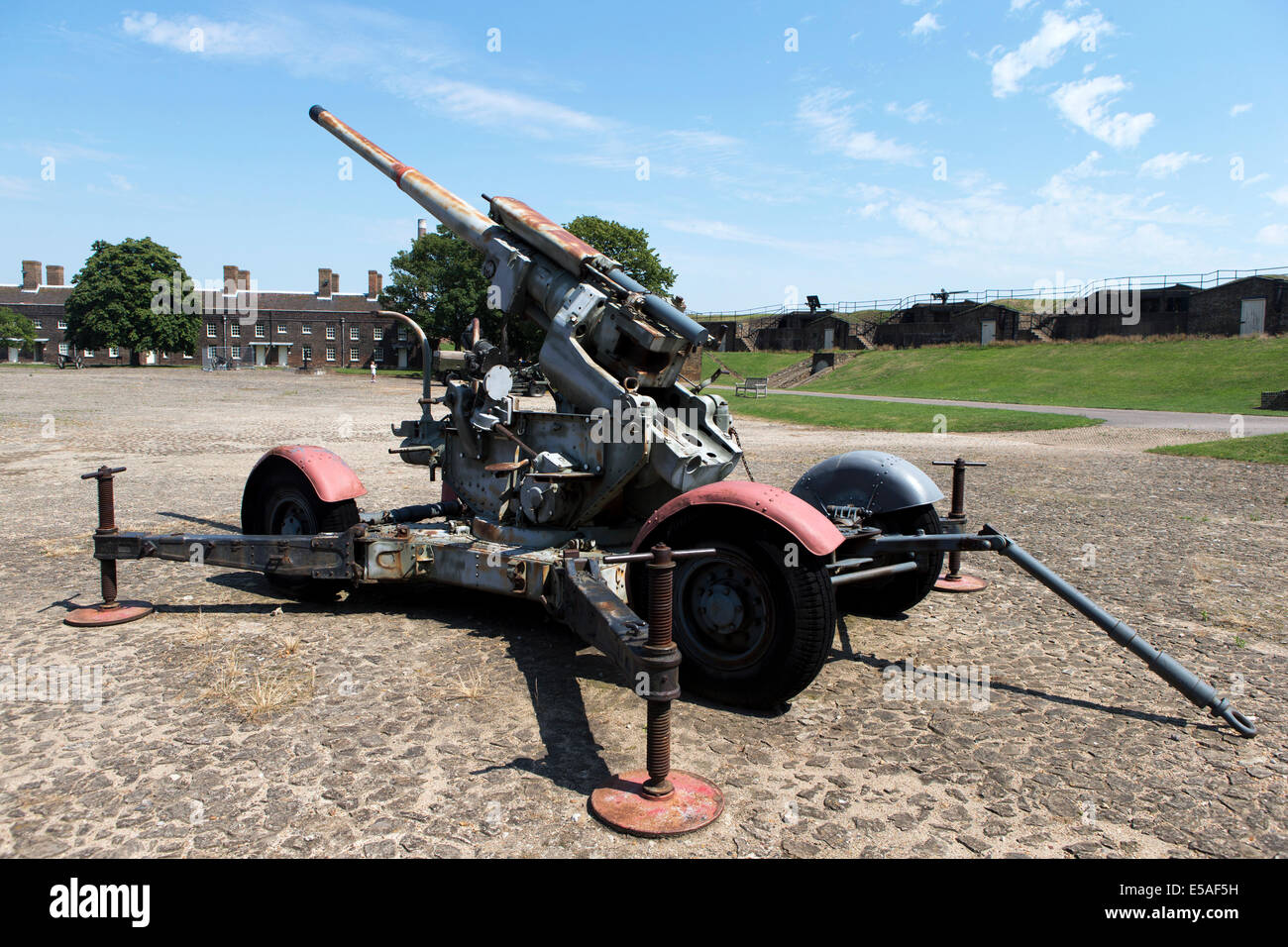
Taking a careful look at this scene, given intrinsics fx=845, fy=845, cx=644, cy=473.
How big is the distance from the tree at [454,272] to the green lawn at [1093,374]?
1331cm

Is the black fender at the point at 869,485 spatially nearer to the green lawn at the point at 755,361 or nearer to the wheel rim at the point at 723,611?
the wheel rim at the point at 723,611

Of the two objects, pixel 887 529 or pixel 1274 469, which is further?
pixel 1274 469

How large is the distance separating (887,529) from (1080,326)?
53032 millimetres

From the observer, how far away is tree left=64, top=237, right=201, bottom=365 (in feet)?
188

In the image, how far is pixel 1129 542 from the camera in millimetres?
8398

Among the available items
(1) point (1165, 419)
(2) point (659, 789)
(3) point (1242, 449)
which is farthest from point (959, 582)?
(1) point (1165, 419)

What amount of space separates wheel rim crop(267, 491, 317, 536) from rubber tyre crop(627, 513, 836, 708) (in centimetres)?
305

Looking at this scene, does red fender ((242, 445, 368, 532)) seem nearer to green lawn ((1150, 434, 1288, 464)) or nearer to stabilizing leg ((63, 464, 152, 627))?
stabilizing leg ((63, 464, 152, 627))

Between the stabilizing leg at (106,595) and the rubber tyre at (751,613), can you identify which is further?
the stabilizing leg at (106,595)

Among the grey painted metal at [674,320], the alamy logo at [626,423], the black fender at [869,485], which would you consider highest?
Answer: the grey painted metal at [674,320]

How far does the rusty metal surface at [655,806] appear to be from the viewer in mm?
3123

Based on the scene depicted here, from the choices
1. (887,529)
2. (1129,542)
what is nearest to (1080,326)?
(1129,542)

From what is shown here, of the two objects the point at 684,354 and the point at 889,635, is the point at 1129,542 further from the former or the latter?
the point at 684,354

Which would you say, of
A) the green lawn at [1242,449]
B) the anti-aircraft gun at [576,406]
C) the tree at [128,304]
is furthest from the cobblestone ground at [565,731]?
the tree at [128,304]
